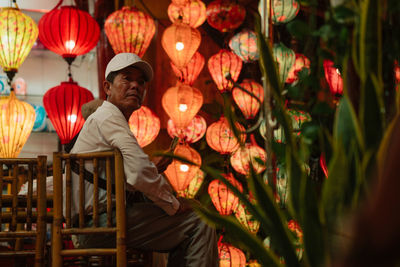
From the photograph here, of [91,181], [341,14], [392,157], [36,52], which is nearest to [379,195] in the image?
[392,157]

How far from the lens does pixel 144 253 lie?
2.03 meters

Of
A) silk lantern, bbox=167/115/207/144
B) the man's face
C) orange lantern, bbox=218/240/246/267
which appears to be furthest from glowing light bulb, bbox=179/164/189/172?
the man's face

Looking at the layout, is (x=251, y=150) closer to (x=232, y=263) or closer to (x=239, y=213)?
(x=239, y=213)

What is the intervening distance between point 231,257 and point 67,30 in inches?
85.5

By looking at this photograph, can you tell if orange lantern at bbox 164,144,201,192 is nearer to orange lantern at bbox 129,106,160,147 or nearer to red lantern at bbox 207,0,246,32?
orange lantern at bbox 129,106,160,147

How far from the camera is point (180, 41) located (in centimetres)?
399

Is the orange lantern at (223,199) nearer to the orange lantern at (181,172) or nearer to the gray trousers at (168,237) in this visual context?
the orange lantern at (181,172)

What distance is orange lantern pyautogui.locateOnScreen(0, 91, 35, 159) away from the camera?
370 cm

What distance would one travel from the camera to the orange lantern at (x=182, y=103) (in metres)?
3.94

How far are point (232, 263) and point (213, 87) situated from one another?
284 centimetres

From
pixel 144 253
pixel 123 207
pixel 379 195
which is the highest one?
pixel 379 195

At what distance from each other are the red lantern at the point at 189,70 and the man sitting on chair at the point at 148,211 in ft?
7.16

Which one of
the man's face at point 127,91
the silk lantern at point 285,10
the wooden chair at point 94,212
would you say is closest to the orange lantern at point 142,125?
the silk lantern at point 285,10

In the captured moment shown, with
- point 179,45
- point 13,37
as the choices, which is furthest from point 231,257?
point 13,37
